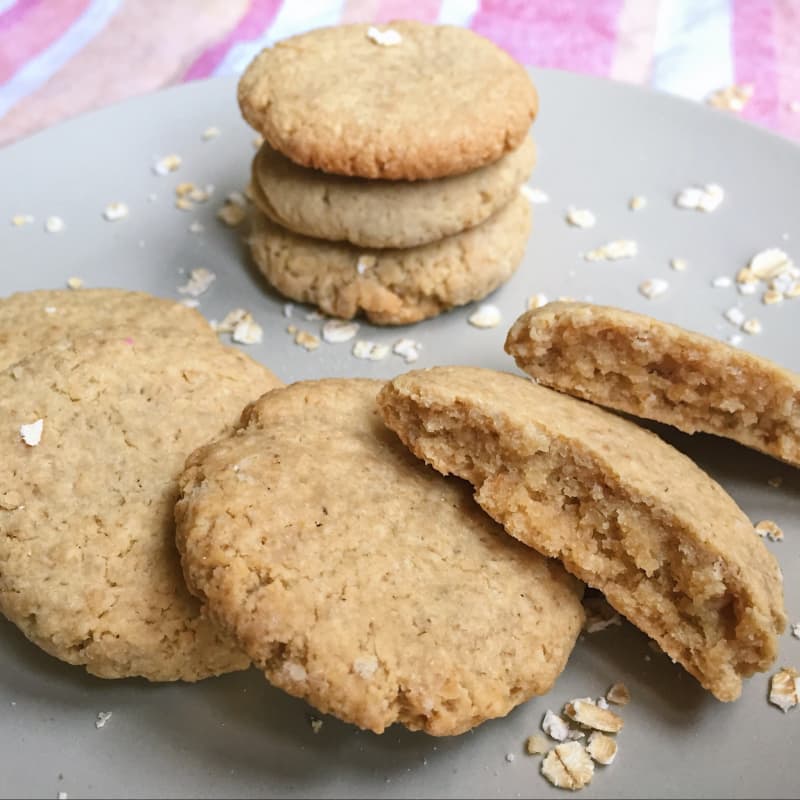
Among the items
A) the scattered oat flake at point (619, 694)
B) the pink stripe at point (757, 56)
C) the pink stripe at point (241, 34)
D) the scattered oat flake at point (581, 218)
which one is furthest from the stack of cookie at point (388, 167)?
the pink stripe at point (757, 56)

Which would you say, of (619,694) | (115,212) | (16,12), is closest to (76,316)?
(115,212)

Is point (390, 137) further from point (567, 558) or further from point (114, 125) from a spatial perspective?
point (114, 125)

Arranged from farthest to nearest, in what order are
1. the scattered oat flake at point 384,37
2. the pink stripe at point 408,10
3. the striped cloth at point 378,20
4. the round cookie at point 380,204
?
the pink stripe at point 408,10
the striped cloth at point 378,20
the scattered oat flake at point 384,37
the round cookie at point 380,204

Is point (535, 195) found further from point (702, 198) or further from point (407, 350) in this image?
point (407, 350)

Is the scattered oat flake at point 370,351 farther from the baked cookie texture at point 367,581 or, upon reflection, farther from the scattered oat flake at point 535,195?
the scattered oat flake at point 535,195

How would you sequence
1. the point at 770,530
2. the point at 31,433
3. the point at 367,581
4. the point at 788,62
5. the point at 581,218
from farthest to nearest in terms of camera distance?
1. the point at 788,62
2. the point at 581,218
3. the point at 770,530
4. the point at 31,433
5. the point at 367,581
